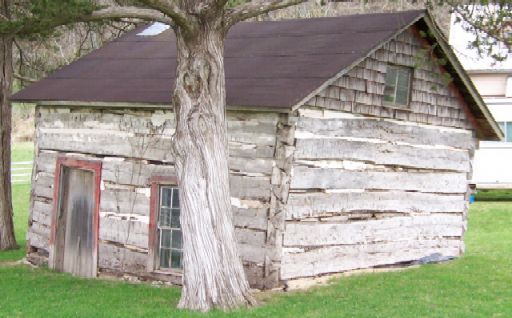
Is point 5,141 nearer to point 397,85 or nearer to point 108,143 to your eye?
point 108,143

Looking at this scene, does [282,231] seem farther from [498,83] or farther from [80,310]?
[498,83]

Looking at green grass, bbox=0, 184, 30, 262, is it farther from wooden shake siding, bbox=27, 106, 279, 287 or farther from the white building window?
the white building window

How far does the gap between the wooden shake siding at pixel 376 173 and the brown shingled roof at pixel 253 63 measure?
46 cm

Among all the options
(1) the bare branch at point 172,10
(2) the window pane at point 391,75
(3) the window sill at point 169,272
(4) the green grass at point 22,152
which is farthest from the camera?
(4) the green grass at point 22,152

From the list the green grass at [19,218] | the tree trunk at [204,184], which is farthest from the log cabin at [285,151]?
the green grass at [19,218]

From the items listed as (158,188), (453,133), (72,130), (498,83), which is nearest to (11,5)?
(72,130)

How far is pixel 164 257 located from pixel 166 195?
1.08m

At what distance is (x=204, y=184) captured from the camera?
1241 centimetres

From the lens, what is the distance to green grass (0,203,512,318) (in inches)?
491

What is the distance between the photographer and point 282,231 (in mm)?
13852

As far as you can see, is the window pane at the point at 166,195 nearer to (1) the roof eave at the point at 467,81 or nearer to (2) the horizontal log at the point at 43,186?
(2) the horizontal log at the point at 43,186

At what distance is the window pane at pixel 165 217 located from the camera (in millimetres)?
15320

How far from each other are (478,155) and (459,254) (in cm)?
1403

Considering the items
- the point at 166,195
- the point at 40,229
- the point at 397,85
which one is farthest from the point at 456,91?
the point at 40,229
